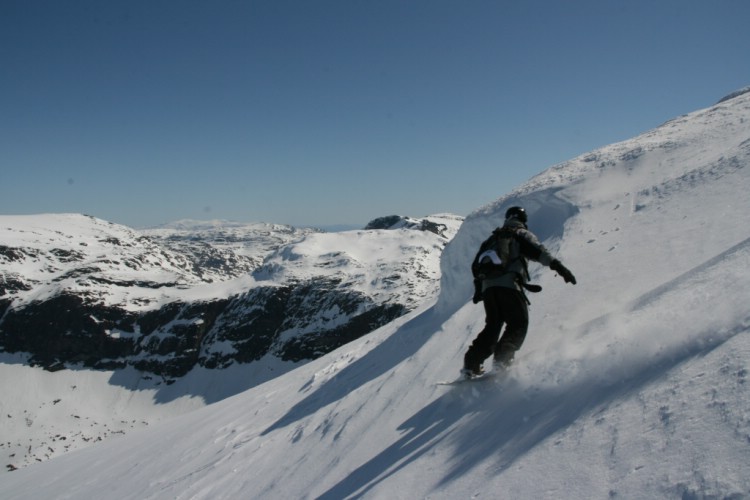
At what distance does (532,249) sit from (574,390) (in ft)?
6.78

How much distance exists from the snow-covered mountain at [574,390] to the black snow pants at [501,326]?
0.98ft

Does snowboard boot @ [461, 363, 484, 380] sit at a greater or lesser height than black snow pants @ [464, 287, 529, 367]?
lesser

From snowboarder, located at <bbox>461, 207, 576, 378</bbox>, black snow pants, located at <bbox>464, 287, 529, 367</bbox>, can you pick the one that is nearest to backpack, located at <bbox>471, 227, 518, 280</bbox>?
snowboarder, located at <bbox>461, 207, 576, 378</bbox>

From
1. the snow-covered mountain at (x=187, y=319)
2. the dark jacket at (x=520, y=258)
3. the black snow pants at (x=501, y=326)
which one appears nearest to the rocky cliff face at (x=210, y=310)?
the snow-covered mountain at (x=187, y=319)

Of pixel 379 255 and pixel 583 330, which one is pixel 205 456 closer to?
pixel 583 330

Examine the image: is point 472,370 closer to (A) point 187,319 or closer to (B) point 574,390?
(B) point 574,390

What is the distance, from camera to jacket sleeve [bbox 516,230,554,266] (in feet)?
19.4

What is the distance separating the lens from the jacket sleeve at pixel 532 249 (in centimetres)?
592

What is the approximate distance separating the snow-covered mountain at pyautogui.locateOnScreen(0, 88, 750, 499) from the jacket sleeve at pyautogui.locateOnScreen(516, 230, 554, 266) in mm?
1025

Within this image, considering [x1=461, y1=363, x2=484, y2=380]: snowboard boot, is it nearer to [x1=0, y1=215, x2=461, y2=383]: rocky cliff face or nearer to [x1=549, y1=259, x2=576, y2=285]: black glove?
[x1=549, y1=259, x2=576, y2=285]: black glove

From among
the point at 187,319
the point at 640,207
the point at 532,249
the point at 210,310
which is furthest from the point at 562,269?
the point at 187,319

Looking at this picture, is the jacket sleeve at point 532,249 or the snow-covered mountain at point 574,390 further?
the jacket sleeve at point 532,249

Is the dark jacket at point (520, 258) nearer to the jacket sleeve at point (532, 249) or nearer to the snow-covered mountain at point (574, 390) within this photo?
the jacket sleeve at point (532, 249)

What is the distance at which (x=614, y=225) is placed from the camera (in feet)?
32.6
